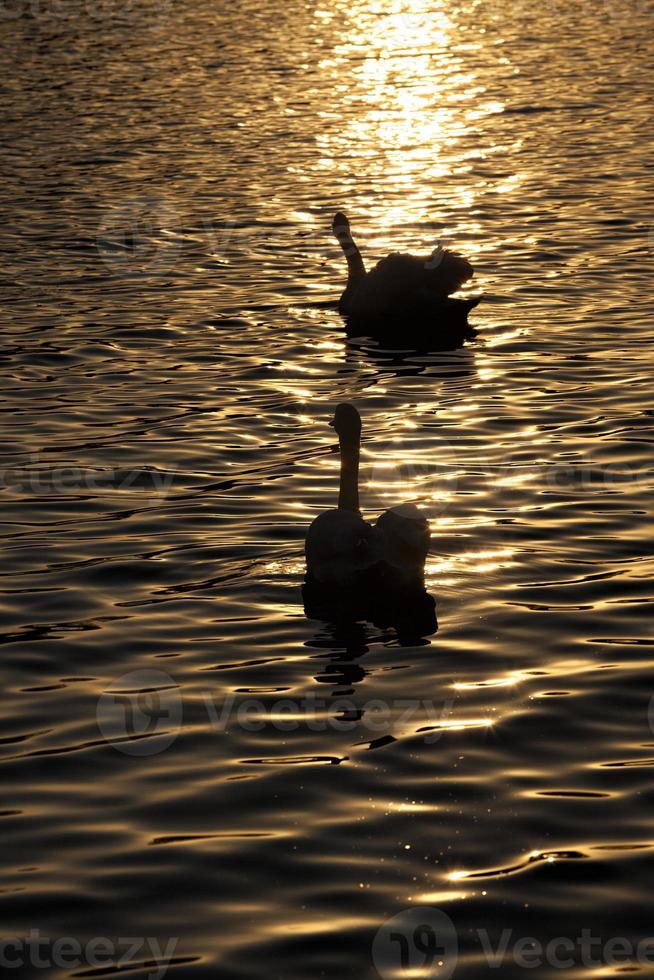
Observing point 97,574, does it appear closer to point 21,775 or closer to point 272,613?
point 272,613

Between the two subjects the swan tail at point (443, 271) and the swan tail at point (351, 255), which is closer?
the swan tail at point (443, 271)

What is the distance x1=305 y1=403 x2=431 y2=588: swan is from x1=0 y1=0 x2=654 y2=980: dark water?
1.22ft

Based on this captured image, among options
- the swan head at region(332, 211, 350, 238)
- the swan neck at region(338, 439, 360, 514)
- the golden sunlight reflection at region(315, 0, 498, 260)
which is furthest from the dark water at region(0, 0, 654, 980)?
the swan head at region(332, 211, 350, 238)

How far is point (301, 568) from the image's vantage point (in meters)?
11.8

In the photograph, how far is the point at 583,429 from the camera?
1492 centimetres

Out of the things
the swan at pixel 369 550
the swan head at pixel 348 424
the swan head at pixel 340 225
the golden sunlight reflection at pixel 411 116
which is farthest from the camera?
the golden sunlight reflection at pixel 411 116

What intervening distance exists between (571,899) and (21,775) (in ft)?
10.00

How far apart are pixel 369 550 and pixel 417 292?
8.52m

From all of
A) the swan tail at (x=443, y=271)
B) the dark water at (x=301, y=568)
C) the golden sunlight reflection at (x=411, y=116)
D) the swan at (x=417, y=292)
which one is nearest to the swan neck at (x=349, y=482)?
the dark water at (x=301, y=568)

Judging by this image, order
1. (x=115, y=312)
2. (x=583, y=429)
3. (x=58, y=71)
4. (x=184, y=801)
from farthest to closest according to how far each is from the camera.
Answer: (x=58, y=71) < (x=115, y=312) < (x=583, y=429) < (x=184, y=801)

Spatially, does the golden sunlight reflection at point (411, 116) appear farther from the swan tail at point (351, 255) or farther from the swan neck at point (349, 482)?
the swan neck at point (349, 482)

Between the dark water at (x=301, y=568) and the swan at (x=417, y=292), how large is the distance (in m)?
0.37

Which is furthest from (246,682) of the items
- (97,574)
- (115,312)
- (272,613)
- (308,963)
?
(115,312)

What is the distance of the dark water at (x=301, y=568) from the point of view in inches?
301
